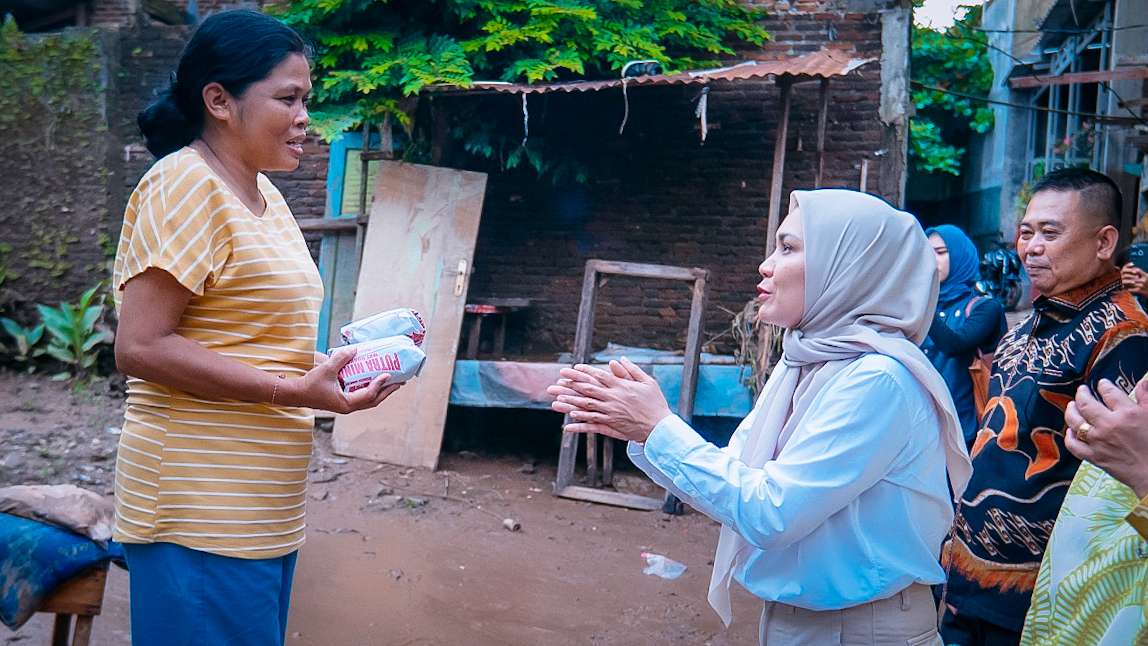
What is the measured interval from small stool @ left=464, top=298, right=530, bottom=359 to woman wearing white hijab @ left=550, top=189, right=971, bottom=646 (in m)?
5.40

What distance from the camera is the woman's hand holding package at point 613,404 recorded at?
1688 millimetres

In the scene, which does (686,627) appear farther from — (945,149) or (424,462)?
(945,149)

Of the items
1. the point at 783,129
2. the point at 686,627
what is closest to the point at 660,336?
the point at 783,129

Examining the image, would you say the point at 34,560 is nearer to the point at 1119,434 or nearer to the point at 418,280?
the point at 1119,434

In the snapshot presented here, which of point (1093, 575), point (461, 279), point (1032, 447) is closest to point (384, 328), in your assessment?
point (1093, 575)

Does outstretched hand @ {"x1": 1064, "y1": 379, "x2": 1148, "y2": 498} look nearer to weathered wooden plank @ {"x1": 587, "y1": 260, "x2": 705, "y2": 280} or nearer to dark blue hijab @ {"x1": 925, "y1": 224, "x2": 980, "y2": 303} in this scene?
dark blue hijab @ {"x1": 925, "y1": 224, "x2": 980, "y2": 303}

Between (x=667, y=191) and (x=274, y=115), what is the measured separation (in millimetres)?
6005

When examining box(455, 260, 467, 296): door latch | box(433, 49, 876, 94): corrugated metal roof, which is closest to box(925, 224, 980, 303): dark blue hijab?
box(433, 49, 876, 94): corrugated metal roof

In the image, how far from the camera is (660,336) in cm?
768

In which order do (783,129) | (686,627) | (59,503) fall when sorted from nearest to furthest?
(59,503) → (686,627) → (783,129)

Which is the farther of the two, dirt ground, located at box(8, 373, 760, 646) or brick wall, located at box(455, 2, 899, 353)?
brick wall, located at box(455, 2, 899, 353)

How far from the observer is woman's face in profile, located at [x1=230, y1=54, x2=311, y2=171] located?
1.79m

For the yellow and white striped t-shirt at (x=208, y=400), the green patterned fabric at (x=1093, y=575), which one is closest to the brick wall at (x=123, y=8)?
the yellow and white striped t-shirt at (x=208, y=400)

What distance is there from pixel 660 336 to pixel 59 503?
18.9ft
